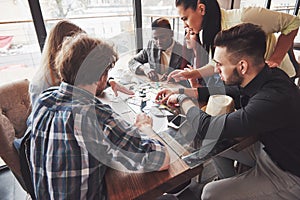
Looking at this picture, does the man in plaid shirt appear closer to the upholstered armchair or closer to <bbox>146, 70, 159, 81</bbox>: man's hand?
the upholstered armchair

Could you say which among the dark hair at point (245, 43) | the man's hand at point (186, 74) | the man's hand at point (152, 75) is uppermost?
the dark hair at point (245, 43)

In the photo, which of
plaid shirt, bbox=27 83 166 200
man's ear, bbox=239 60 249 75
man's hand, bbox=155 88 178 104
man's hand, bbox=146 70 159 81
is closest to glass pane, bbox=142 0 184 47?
man's hand, bbox=146 70 159 81

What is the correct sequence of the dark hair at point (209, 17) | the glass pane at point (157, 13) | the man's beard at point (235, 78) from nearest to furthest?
the man's beard at point (235, 78), the dark hair at point (209, 17), the glass pane at point (157, 13)

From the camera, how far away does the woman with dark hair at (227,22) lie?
4.22 feet

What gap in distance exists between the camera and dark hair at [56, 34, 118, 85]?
66 centimetres

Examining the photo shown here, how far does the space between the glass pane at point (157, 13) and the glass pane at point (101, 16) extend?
0.52ft

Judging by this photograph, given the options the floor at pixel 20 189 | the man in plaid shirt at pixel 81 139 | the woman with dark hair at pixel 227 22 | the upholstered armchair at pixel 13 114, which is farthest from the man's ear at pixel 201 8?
the upholstered armchair at pixel 13 114

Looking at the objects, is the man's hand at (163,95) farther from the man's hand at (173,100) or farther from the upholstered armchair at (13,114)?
the upholstered armchair at (13,114)

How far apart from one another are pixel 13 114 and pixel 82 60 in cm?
77

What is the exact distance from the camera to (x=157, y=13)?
2.33 metres

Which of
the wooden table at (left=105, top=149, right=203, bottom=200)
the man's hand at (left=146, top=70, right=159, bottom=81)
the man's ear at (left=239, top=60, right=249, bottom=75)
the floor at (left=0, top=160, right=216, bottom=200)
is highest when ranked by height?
the man's ear at (left=239, top=60, right=249, bottom=75)

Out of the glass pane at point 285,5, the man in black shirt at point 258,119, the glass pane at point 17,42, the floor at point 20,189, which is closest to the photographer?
the man in black shirt at point 258,119

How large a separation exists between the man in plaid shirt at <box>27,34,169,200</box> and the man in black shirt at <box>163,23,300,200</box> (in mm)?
375

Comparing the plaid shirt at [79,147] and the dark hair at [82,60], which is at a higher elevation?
the dark hair at [82,60]
